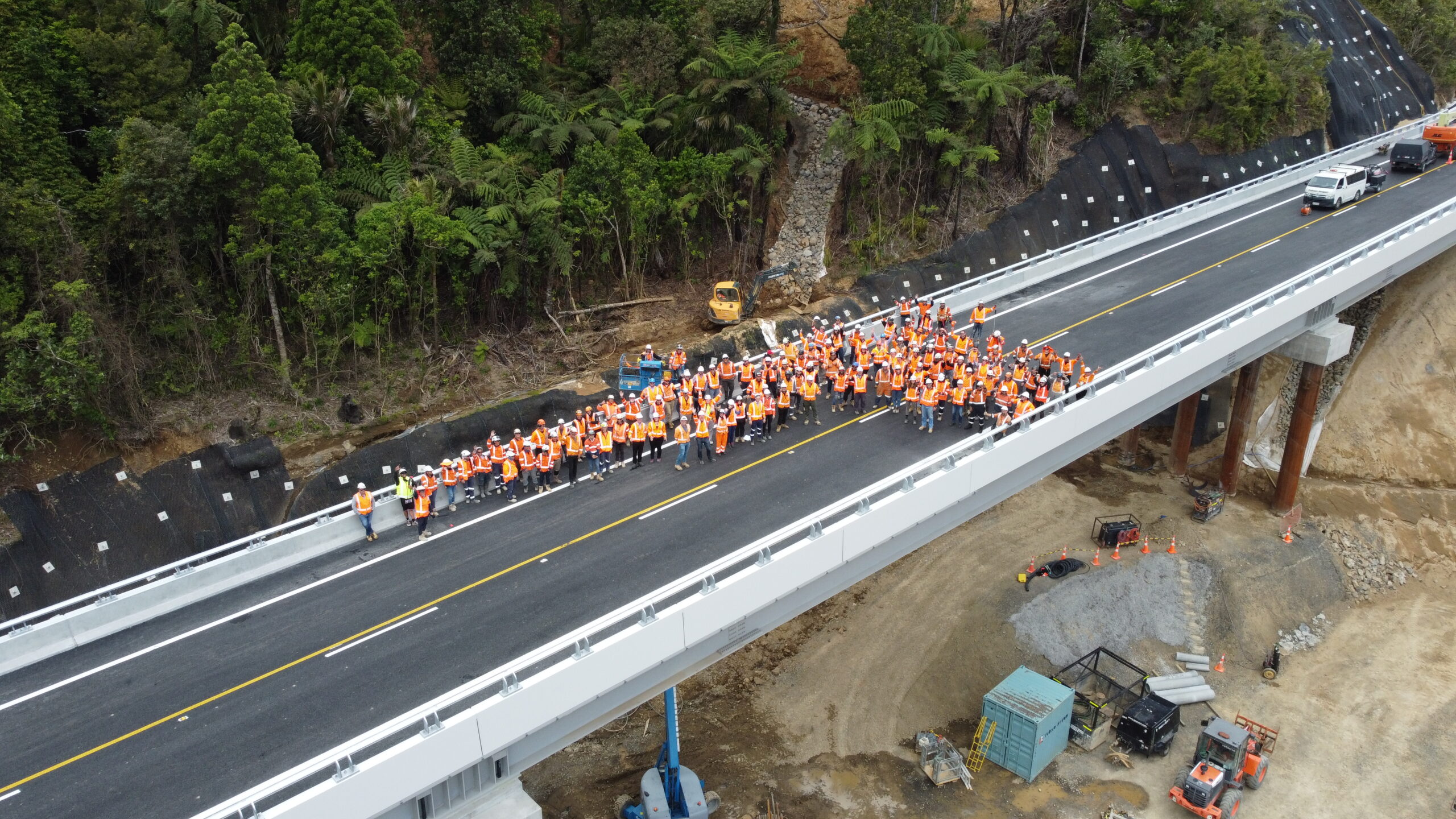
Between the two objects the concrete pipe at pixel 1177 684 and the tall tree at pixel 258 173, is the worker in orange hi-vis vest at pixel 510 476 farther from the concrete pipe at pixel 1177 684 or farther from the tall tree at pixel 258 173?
the concrete pipe at pixel 1177 684

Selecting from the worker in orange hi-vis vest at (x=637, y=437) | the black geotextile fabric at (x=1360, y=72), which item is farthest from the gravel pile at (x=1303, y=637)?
the black geotextile fabric at (x=1360, y=72)

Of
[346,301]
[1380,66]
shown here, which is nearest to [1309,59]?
[1380,66]

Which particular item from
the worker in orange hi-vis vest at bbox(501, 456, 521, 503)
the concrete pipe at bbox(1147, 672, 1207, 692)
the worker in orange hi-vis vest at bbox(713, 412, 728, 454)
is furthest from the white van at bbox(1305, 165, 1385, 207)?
the worker in orange hi-vis vest at bbox(501, 456, 521, 503)

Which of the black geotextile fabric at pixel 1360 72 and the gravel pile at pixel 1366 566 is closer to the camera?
the gravel pile at pixel 1366 566

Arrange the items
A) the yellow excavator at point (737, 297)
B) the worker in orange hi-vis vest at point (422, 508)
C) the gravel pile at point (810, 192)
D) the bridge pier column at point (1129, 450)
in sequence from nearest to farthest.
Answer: the worker in orange hi-vis vest at point (422, 508) < the yellow excavator at point (737, 297) < the gravel pile at point (810, 192) < the bridge pier column at point (1129, 450)

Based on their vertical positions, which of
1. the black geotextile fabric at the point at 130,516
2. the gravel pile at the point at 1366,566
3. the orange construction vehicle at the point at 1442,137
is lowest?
the gravel pile at the point at 1366,566

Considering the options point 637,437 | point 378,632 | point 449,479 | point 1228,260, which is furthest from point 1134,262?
point 378,632

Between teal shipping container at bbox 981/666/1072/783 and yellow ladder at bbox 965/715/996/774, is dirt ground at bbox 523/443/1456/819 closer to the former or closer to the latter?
yellow ladder at bbox 965/715/996/774
